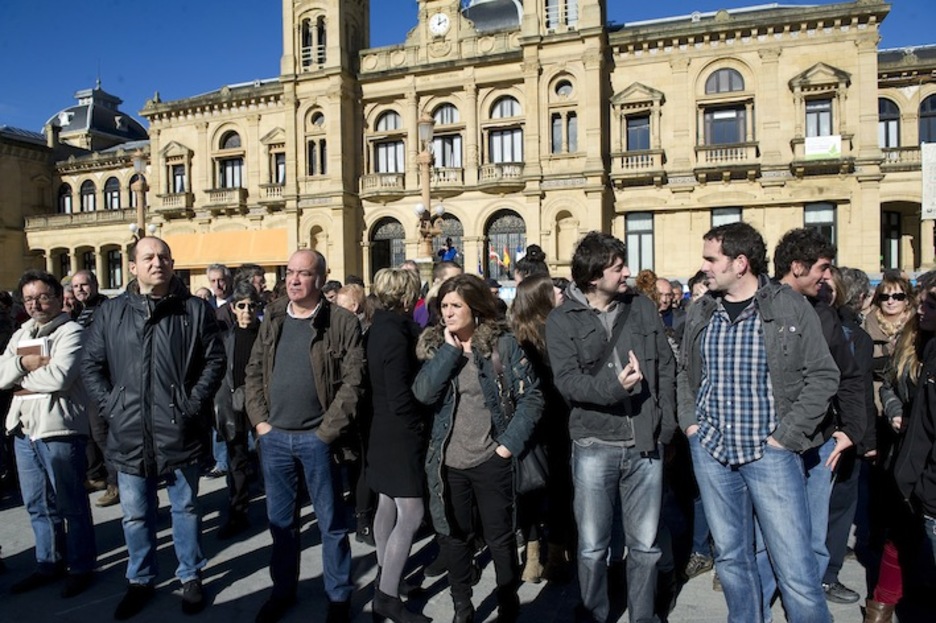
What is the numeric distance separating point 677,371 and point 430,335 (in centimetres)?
161

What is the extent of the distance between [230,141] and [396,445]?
104 ft

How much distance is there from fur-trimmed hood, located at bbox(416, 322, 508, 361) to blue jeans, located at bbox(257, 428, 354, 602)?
97 centimetres

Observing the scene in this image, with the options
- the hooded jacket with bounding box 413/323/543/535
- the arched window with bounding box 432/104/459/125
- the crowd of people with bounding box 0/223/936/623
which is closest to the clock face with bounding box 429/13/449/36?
the arched window with bounding box 432/104/459/125

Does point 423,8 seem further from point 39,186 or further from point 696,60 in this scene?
point 39,186

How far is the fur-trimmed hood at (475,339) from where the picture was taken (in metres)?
4.03

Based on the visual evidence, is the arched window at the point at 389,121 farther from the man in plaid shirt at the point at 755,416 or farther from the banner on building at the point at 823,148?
the man in plaid shirt at the point at 755,416

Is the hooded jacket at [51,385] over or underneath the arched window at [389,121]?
underneath

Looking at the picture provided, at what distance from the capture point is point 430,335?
4160 mm

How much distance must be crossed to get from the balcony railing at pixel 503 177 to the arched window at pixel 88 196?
27601 mm

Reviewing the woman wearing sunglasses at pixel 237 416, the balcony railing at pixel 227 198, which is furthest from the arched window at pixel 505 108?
the woman wearing sunglasses at pixel 237 416

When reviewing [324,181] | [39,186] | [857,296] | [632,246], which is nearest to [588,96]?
[632,246]

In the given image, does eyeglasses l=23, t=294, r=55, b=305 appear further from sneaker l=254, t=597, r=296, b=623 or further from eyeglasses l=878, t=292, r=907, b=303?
eyeglasses l=878, t=292, r=907, b=303

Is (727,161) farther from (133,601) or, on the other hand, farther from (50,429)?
(133,601)

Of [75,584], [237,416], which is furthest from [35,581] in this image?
[237,416]
